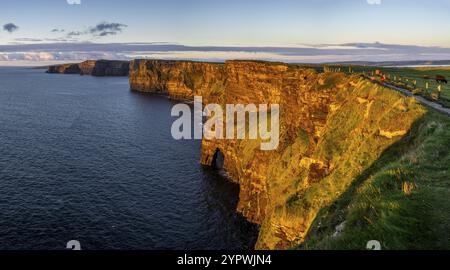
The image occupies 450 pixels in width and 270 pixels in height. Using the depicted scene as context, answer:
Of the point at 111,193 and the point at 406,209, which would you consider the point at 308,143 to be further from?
the point at 406,209

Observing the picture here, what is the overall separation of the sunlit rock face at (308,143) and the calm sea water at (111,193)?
8526 mm

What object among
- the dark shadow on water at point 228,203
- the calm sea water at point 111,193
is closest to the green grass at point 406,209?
the dark shadow on water at point 228,203

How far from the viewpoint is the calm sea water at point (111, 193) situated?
2111 inches

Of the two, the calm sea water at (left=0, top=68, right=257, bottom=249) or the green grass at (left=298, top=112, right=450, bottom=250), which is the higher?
the green grass at (left=298, top=112, right=450, bottom=250)

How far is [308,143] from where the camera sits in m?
52.3

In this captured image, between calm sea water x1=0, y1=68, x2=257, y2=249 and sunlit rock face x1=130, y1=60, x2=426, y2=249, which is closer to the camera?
sunlit rock face x1=130, y1=60, x2=426, y2=249

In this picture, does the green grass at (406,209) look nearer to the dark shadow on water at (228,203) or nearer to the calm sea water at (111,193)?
the dark shadow on water at (228,203)

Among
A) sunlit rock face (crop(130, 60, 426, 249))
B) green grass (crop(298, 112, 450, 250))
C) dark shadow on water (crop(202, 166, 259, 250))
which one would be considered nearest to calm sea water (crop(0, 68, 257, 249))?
dark shadow on water (crop(202, 166, 259, 250))

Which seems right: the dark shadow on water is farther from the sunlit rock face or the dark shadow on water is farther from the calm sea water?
the sunlit rock face

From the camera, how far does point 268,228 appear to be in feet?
147

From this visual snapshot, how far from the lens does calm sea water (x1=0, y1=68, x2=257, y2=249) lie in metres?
53.6

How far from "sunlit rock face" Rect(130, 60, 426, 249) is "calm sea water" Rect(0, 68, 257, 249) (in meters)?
8.53
